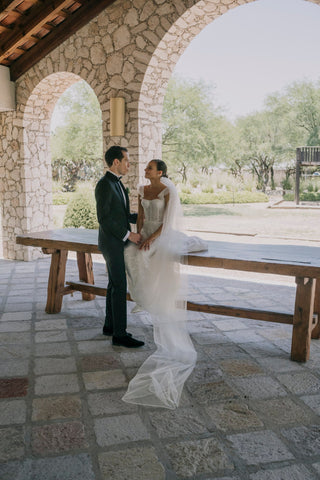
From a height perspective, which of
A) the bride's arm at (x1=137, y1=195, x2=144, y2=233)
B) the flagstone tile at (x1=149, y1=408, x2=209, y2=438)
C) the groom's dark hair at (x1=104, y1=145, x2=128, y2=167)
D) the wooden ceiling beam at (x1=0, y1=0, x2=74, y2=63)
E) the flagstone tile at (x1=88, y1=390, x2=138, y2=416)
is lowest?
the flagstone tile at (x1=88, y1=390, x2=138, y2=416)

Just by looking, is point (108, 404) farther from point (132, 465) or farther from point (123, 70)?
point (123, 70)

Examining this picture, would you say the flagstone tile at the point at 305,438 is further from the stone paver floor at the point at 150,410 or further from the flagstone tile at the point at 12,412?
the flagstone tile at the point at 12,412

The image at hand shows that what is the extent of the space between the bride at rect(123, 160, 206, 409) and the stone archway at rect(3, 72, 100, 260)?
410 centimetres

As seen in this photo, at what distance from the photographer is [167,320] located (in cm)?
329

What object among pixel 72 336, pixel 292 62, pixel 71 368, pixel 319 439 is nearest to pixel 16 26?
pixel 72 336

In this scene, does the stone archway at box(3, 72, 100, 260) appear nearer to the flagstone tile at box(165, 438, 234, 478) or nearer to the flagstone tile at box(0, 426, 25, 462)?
the flagstone tile at box(0, 426, 25, 462)

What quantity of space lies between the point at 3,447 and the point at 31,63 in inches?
238

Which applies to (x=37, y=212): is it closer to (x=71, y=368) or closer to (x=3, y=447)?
(x=71, y=368)

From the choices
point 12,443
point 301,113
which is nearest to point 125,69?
point 12,443

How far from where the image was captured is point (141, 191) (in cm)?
380

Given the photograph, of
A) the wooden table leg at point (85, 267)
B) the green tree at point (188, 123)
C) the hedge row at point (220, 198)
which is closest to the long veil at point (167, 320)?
the wooden table leg at point (85, 267)

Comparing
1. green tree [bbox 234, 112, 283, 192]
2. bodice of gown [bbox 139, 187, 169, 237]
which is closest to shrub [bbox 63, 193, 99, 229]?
bodice of gown [bbox 139, 187, 169, 237]

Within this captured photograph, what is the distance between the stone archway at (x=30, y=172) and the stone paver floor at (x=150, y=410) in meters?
3.46

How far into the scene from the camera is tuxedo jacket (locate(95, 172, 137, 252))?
11.1 feet
